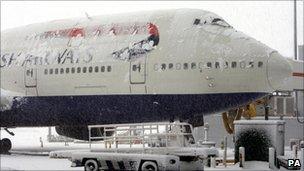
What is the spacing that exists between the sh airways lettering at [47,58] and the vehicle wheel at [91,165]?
655 cm

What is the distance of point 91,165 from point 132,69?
214 inches

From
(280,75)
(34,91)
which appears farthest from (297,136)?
(34,91)

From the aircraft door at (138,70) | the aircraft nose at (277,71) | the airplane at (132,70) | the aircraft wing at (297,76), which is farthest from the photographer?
the aircraft wing at (297,76)

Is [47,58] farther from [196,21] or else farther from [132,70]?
[196,21]

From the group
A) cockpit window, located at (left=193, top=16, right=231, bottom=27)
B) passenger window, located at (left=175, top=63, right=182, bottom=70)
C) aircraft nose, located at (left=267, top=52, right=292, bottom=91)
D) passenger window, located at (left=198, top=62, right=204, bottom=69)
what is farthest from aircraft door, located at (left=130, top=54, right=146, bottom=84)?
aircraft nose, located at (left=267, top=52, right=292, bottom=91)

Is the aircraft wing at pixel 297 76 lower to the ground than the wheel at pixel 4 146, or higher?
higher

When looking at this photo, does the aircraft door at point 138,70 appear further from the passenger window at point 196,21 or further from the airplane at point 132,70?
the passenger window at point 196,21

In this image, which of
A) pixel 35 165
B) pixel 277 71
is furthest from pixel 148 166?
pixel 277 71

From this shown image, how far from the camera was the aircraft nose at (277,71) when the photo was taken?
1670cm

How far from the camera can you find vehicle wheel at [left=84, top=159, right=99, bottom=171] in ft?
44.7

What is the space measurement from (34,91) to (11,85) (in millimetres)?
1277

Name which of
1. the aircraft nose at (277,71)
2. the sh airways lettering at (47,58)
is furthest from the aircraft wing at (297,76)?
the sh airways lettering at (47,58)

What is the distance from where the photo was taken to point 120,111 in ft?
62.3

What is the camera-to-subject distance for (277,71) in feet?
54.8
